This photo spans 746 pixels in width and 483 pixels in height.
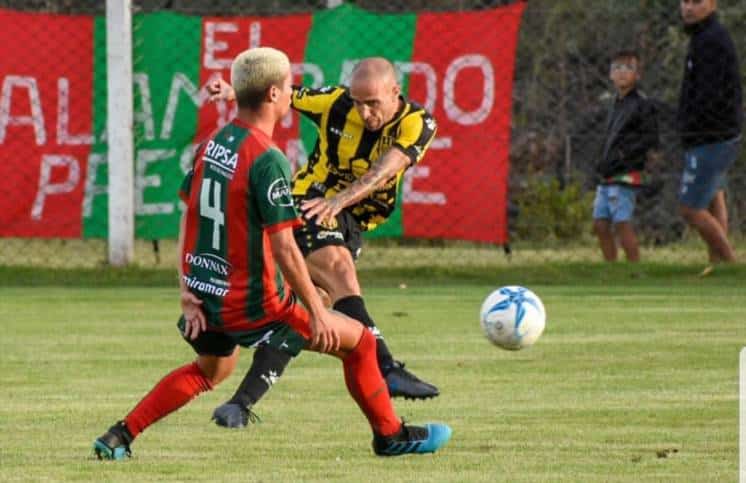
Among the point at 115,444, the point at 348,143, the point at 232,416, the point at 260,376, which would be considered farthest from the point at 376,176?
the point at 115,444

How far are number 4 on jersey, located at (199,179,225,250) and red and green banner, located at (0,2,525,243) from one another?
8.67 metres

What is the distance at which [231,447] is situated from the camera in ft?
23.2

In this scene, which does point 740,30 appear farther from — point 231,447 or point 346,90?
point 231,447

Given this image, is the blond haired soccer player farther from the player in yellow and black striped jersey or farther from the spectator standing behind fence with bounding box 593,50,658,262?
the spectator standing behind fence with bounding box 593,50,658,262

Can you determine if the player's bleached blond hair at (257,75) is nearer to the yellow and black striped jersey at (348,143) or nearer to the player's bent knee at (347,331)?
the player's bent knee at (347,331)

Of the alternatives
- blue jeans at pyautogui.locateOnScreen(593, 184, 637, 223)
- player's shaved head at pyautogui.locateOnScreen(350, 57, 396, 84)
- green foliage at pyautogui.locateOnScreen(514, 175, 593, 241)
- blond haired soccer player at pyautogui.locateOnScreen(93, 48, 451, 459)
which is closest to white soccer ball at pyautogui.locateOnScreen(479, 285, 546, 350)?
player's shaved head at pyautogui.locateOnScreen(350, 57, 396, 84)

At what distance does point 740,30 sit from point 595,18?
1.71m

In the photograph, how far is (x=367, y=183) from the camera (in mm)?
8961

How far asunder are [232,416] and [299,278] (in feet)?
3.39

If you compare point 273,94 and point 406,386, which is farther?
point 406,386

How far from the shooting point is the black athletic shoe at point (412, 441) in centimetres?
691

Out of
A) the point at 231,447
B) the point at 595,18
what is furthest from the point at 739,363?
the point at 595,18

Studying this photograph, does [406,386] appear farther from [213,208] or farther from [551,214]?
[551,214]

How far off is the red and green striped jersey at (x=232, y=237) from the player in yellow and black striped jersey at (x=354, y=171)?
4.57 feet
